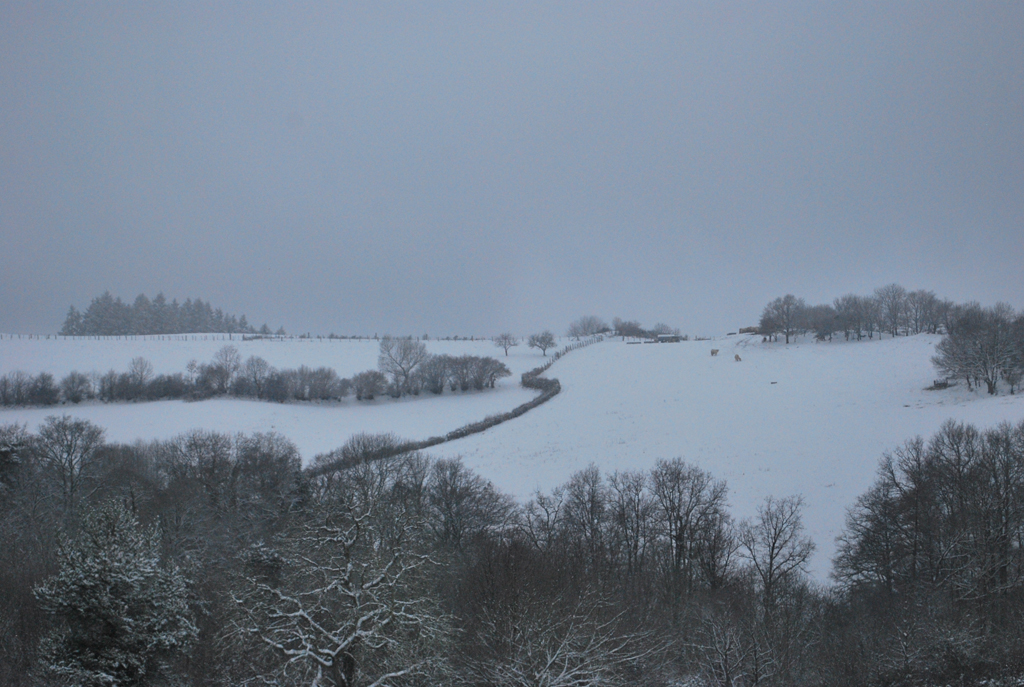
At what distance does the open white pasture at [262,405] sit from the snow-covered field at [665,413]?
27 centimetres

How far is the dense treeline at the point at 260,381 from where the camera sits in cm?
6222

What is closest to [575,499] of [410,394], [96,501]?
[96,501]

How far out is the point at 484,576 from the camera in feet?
68.9

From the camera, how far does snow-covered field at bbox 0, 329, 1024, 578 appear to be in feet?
118

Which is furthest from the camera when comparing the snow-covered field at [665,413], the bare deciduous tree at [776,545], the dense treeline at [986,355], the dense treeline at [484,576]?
the dense treeline at [986,355]

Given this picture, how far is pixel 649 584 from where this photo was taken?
27172mm

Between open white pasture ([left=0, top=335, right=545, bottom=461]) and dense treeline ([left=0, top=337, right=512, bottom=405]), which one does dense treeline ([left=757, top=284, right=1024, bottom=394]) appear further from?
dense treeline ([left=0, top=337, right=512, bottom=405])

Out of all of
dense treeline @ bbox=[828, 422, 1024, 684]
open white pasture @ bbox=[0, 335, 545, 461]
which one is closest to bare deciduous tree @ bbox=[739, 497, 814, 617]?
dense treeline @ bbox=[828, 422, 1024, 684]

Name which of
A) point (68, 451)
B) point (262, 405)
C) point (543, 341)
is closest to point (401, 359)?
point (262, 405)

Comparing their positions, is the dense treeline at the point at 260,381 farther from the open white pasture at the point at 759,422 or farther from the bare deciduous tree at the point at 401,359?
the open white pasture at the point at 759,422

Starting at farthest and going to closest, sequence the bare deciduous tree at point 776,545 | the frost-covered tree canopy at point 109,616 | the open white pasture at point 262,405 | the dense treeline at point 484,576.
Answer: the open white pasture at point 262,405
the bare deciduous tree at point 776,545
the dense treeline at point 484,576
the frost-covered tree canopy at point 109,616

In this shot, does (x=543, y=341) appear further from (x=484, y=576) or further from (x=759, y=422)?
(x=484, y=576)

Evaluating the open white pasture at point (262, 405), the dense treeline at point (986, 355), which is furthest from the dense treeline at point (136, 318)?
the dense treeline at point (986, 355)

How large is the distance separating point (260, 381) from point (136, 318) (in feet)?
242
